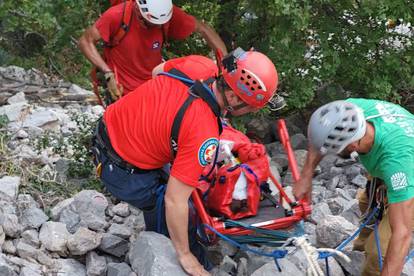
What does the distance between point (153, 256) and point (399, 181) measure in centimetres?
155

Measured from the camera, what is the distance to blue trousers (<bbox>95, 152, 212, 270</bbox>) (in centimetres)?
440

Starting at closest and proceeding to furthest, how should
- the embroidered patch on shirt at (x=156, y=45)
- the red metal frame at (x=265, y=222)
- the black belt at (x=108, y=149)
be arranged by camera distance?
the red metal frame at (x=265, y=222) < the black belt at (x=108, y=149) < the embroidered patch on shirt at (x=156, y=45)

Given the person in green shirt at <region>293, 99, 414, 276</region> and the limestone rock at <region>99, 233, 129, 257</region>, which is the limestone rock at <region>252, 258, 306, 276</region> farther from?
the limestone rock at <region>99, 233, 129, 257</region>

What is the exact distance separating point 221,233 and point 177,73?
105cm

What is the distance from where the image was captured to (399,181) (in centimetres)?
380

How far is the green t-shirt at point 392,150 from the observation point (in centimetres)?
380

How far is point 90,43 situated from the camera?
5.73 meters

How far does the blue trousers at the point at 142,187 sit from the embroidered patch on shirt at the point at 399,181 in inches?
51.7

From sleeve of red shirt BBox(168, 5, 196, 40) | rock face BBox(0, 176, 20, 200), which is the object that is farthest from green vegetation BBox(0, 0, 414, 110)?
rock face BBox(0, 176, 20, 200)

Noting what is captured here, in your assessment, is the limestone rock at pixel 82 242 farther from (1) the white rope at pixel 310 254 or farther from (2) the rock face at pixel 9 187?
(1) the white rope at pixel 310 254

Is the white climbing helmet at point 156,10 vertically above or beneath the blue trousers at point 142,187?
above

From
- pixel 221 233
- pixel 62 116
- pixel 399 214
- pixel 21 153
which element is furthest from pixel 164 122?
pixel 62 116

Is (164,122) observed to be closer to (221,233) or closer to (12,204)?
(221,233)

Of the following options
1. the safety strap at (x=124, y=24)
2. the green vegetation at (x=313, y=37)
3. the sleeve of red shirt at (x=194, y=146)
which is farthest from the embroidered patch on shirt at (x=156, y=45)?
the sleeve of red shirt at (x=194, y=146)
